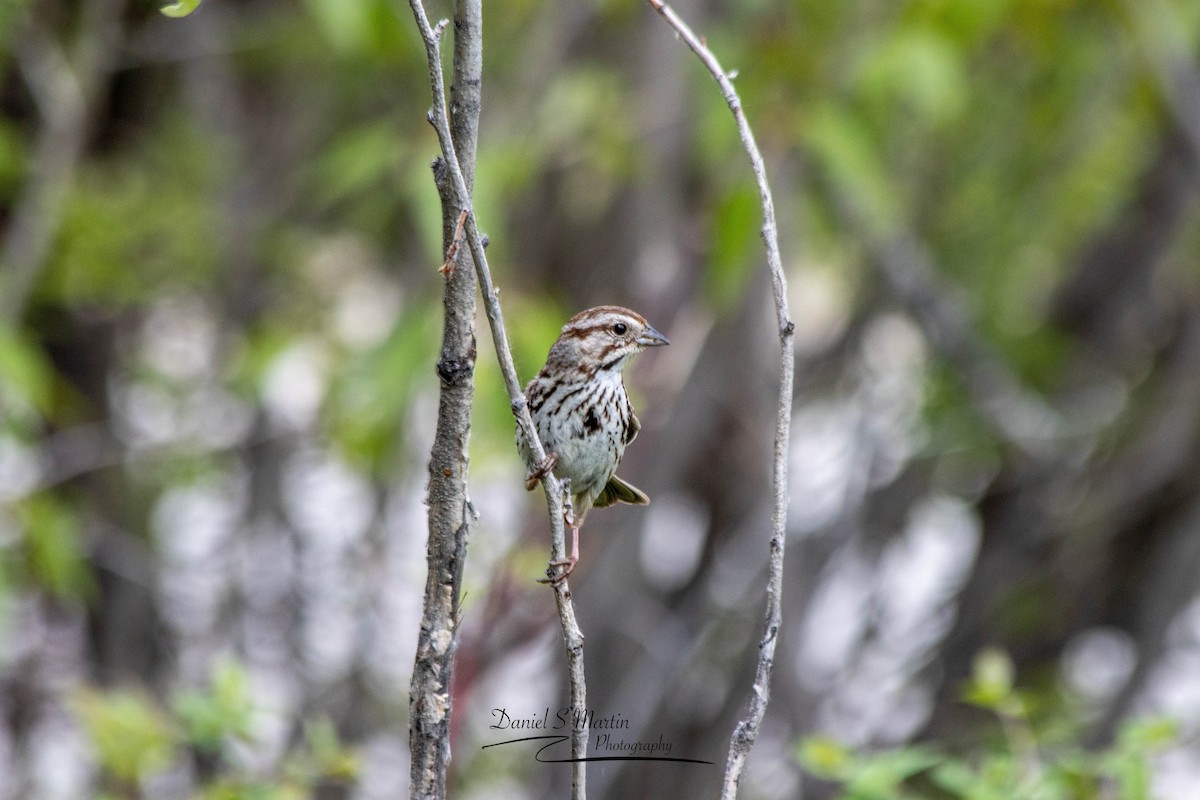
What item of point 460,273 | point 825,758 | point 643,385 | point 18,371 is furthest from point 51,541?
point 460,273

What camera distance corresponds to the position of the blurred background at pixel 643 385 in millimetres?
6520

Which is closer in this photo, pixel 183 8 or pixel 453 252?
pixel 183 8

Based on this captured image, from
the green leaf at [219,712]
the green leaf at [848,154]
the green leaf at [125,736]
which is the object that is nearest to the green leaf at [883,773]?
the green leaf at [219,712]

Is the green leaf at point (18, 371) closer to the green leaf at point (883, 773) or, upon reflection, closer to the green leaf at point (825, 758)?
the green leaf at point (825, 758)

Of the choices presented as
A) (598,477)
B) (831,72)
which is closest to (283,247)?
(831,72)

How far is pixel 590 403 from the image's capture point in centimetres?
380

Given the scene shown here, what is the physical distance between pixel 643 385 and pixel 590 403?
8.46ft

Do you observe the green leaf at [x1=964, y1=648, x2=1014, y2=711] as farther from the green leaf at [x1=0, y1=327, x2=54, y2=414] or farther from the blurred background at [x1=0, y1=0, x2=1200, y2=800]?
the green leaf at [x1=0, y1=327, x2=54, y2=414]

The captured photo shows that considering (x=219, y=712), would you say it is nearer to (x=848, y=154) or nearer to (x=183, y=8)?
(x=183, y=8)

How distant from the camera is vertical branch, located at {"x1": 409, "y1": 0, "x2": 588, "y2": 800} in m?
2.18

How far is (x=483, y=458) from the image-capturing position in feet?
18.8

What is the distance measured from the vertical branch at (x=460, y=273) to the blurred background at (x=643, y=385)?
3266 mm

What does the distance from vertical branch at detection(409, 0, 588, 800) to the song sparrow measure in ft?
3.78

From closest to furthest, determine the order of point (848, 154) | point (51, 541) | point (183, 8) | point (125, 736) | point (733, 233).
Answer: point (183, 8) → point (125, 736) → point (733, 233) → point (848, 154) → point (51, 541)
